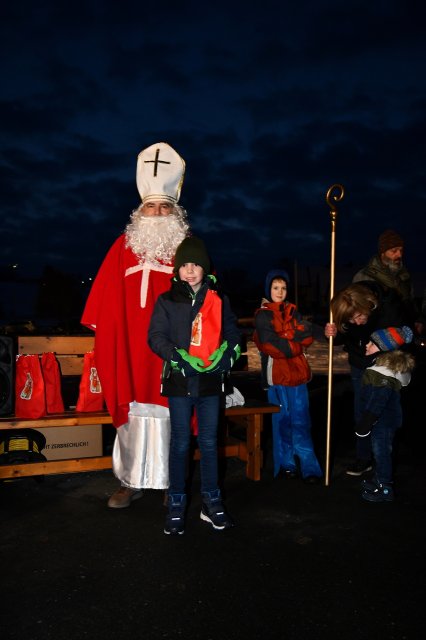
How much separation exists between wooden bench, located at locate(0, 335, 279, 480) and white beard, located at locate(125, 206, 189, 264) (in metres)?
1.39

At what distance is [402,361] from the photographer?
→ 14.7 ft

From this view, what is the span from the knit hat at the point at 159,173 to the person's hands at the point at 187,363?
60.1 inches

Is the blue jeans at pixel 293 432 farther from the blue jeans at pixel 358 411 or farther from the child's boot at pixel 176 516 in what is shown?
the child's boot at pixel 176 516

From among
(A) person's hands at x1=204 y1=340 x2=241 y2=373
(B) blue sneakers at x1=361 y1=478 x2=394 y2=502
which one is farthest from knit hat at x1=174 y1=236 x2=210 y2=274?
(B) blue sneakers at x1=361 y1=478 x2=394 y2=502

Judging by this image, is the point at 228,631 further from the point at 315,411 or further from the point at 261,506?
the point at 315,411

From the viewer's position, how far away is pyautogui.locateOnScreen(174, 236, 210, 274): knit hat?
397 centimetres

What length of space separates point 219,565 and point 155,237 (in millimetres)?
2405

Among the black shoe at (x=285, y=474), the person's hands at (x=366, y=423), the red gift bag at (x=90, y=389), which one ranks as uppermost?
the red gift bag at (x=90, y=389)

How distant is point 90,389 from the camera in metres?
4.84

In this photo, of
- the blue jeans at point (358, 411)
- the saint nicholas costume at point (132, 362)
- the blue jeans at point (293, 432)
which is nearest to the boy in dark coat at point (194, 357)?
the saint nicholas costume at point (132, 362)

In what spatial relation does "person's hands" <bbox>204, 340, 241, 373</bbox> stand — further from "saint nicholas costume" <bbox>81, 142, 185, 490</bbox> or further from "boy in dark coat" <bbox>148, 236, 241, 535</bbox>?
"saint nicholas costume" <bbox>81, 142, 185, 490</bbox>

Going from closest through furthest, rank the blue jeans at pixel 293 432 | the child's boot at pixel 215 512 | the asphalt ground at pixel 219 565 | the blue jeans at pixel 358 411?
1. the asphalt ground at pixel 219 565
2. the child's boot at pixel 215 512
3. the blue jeans at pixel 293 432
4. the blue jeans at pixel 358 411

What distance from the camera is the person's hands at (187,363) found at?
3.75 metres

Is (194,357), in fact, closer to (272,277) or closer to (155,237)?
(155,237)
